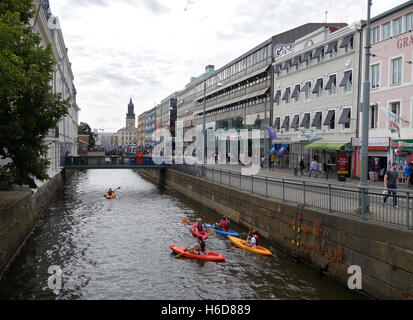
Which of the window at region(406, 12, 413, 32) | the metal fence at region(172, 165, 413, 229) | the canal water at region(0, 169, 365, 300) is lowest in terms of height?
the canal water at region(0, 169, 365, 300)

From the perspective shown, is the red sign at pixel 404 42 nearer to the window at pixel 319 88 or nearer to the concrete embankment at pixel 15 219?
the window at pixel 319 88

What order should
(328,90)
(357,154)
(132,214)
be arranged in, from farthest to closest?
(328,90), (357,154), (132,214)

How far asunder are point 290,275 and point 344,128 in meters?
21.0

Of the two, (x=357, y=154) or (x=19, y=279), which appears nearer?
(x=19, y=279)

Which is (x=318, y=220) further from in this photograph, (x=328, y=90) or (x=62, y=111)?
(x=328, y=90)

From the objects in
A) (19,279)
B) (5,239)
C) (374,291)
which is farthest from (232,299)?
(5,239)

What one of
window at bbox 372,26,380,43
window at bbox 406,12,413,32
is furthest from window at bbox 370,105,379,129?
window at bbox 406,12,413,32

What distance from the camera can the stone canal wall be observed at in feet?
33.2

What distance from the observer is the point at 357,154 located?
2998 cm

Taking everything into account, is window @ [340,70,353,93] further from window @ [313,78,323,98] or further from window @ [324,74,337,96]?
window @ [313,78,323,98]

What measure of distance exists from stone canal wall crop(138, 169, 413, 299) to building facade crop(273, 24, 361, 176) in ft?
39.5

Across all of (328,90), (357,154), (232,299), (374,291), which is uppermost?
(328,90)

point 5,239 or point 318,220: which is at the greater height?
point 318,220

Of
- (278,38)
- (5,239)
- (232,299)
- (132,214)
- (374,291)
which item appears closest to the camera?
(374,291)
